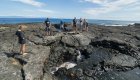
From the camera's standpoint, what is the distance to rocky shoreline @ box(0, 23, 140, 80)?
21.5 meters

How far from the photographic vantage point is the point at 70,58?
99.1 feet

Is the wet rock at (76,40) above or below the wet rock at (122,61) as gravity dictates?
above

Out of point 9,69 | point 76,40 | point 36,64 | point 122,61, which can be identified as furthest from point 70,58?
point 9,69

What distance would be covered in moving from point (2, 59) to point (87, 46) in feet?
54.0

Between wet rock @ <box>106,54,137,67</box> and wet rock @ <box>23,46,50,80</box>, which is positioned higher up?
wet rock @ <box>23,46,50,80</box>

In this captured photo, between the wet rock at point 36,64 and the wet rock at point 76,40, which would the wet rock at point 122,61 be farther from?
the wet rock at point 36,64

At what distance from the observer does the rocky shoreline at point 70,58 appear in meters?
21.5

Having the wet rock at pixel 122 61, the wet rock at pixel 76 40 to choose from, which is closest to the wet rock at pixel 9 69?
the wet rock at pixel 76 40

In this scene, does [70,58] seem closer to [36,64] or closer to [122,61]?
[122,61]

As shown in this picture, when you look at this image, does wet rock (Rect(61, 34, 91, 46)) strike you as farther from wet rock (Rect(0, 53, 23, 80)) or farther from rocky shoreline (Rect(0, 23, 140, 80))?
wet rock (Rect(0, 53, 23, 80))

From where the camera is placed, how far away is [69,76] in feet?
80.0

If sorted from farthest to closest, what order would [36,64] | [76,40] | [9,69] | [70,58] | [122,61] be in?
[76,40] → [122,61] → [70,58] → [36,64] → [9,69]

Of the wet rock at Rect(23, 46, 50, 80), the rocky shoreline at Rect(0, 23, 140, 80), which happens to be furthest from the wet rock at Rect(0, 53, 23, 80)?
the wet rock at Rect(23, 46, 50, 80)

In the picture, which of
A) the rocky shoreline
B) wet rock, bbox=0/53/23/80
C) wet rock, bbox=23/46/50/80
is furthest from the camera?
the rocky shoreline
